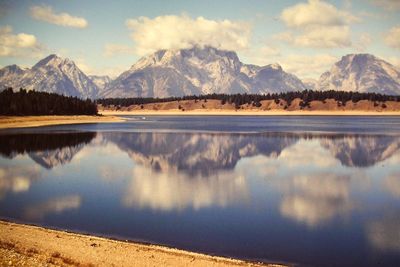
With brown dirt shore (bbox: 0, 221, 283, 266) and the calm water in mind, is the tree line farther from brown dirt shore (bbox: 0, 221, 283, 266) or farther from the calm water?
brown dirt shore (bbox: 0, 221, 283, 266)

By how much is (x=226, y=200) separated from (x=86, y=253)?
18139 mm

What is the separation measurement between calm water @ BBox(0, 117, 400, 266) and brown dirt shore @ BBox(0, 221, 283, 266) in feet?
7.04

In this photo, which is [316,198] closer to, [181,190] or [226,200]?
[226,200]

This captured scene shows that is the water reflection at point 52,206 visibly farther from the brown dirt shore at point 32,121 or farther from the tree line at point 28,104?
the tree line at point 28,104

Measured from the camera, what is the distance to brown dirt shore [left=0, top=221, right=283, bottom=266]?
21.6 m

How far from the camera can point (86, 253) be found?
23.5 metres

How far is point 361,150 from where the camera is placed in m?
81.4

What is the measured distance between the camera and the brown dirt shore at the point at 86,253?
2158 centimetres

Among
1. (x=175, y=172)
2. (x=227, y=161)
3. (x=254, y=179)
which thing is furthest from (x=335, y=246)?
(x=227, y=161)

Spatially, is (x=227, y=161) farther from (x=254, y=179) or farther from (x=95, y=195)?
(x=95, y=195)

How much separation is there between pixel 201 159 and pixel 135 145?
1063 inches

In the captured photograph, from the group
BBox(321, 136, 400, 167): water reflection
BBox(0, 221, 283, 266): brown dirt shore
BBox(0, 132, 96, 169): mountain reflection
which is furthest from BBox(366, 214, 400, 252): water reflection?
BBox(0, 132, 96, 169): mountain reflection

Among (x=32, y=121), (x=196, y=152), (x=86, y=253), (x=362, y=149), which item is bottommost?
(x=196, y=152)

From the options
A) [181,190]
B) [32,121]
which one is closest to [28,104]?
[32,121]
